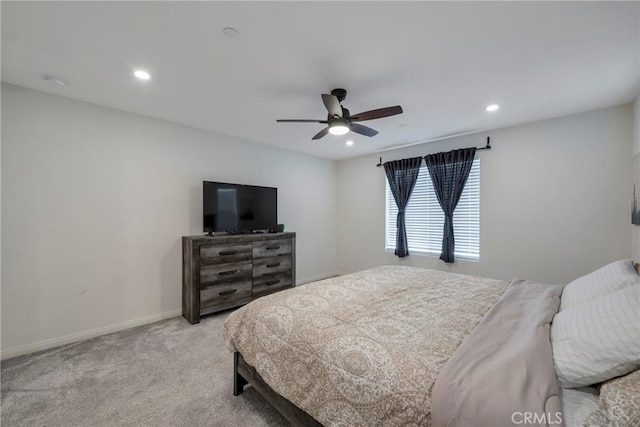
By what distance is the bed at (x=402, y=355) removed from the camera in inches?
37.4

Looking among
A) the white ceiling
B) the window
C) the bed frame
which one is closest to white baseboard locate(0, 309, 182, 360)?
the bed frame

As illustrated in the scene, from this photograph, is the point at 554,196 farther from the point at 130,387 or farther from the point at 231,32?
the point at 130,387

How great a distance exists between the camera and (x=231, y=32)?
5.85ft

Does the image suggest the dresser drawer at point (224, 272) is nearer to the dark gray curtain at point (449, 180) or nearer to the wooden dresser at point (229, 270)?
the wooden dresser at point (229, 270)

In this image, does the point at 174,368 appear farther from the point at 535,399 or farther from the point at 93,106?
the point at 93,106

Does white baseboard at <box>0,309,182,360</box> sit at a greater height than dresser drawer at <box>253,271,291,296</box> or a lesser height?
lesser

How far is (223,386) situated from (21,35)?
290 cm

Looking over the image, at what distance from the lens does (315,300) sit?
1.90 metres

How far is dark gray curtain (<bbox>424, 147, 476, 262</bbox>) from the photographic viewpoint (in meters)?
3.88

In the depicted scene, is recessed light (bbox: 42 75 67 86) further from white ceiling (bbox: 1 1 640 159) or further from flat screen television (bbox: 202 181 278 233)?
flat screen television (bbox: 202 181 278 233)

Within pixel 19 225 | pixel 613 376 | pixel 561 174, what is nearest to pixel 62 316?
pixel 19 225

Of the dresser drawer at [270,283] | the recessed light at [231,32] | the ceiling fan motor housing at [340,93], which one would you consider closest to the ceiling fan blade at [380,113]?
the ceiling fan motor housing at [340,93]

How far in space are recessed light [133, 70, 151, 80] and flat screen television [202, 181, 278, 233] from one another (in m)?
1.42

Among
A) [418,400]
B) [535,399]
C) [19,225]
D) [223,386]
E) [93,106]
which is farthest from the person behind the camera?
Result: [93,106]
